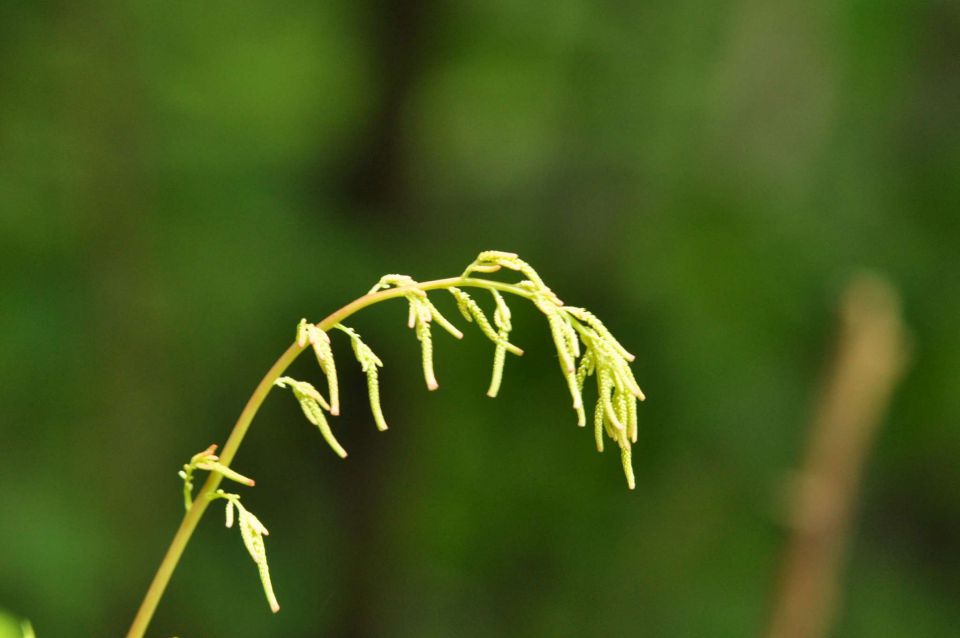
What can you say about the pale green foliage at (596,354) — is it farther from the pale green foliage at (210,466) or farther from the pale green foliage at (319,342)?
the pale green foliage at (210,466)

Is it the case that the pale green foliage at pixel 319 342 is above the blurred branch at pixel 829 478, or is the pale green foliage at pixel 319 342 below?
above

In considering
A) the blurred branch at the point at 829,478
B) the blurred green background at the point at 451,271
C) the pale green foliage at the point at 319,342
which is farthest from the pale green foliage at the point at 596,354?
the blurred green background at the point at 451,271

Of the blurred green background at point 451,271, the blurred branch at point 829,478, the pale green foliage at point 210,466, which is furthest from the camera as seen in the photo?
the blurred green background at point 451,271

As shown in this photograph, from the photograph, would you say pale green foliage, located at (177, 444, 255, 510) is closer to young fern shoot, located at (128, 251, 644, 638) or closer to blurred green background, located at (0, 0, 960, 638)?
young fern shoot, located at (128, 251, 644, 638)

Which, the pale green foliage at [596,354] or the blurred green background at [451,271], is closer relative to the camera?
the pale green foliage at [596,354]

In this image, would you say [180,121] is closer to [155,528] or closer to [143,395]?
[143,395]

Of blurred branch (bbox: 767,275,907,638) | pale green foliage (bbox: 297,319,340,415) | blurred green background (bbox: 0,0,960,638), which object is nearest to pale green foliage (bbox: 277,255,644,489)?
pale green foliage (bbox: 297,319,340,415)

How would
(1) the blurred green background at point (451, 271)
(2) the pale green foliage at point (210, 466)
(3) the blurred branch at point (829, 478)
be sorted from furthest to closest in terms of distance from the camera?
1. (1) the blurred green background at point (451, 271)
2. (3) the blurred branch at point (829, 478)
3. (2) the pale green foliage at point (210, 466)

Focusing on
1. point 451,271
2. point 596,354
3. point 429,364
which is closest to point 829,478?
point 451,271

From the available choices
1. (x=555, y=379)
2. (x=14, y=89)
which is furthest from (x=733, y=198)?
(x=14, y=89)
